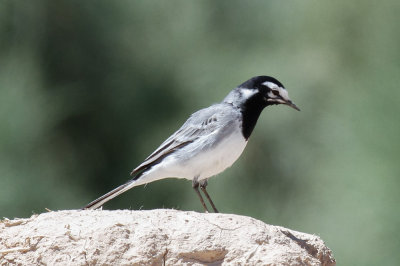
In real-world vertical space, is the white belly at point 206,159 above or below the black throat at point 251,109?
below

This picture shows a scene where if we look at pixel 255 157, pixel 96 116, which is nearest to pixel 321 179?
pixel 255 157

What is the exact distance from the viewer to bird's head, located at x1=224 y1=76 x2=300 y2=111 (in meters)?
6.99

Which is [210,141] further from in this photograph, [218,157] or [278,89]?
[278,89]

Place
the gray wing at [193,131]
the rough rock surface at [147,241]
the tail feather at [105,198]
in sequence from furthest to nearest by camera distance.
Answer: the gray wing at [193,131] < the tail feather at [105,198] < the rough rock surface at [147,241]

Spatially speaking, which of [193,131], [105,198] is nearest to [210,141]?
[193,131]

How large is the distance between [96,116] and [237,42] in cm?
231

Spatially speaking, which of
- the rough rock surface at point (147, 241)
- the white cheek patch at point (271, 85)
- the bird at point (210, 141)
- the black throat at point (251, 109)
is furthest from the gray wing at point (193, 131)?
the rough rock surface at point (147, 241)

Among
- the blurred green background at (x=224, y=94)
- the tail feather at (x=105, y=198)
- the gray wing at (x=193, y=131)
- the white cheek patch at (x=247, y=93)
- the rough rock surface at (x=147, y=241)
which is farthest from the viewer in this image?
the blurred green background at (x=224, y=94)

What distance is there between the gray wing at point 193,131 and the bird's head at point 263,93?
6.3 inches

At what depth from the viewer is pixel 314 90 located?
36.0 ft

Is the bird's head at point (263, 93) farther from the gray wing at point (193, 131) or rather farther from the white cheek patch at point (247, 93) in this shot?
the gray wing at point (193, 131)

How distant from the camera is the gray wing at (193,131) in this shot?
6918 mm

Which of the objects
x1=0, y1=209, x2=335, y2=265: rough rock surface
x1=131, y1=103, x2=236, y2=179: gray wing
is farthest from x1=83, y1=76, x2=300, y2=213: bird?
x1=0, y1=209, x2=335, y2=265: rough rock surface

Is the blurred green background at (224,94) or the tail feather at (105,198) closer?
the tail feather at (105,198)
